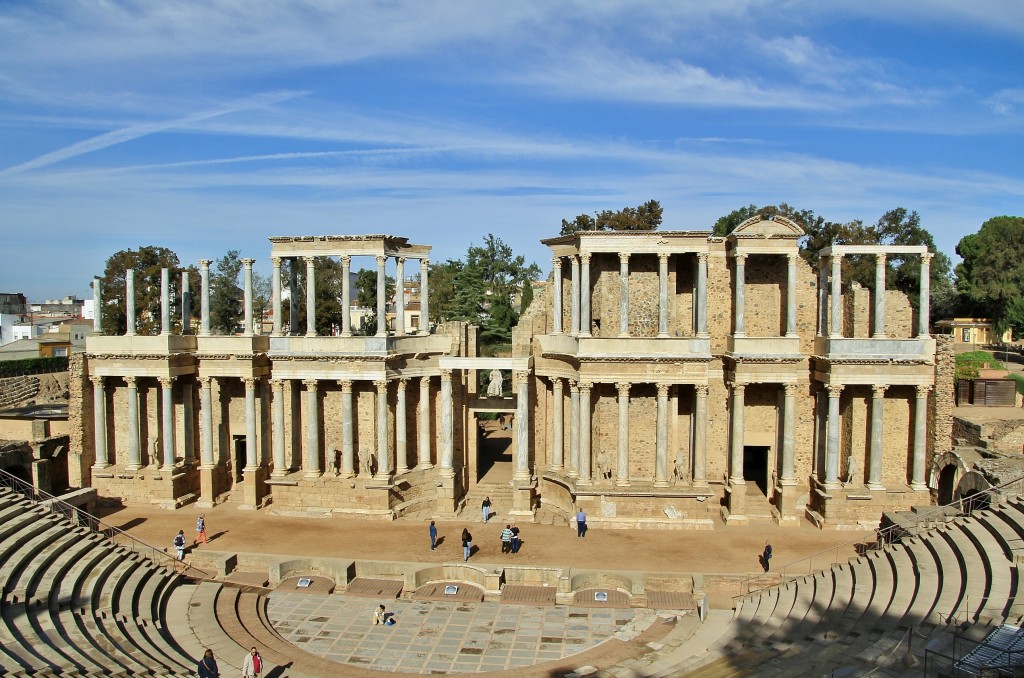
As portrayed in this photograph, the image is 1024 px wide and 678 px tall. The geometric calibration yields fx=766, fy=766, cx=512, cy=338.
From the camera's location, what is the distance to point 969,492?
24781mm

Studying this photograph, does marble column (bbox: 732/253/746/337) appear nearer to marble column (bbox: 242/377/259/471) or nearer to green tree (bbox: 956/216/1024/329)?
marble column (bbox: 242/377/259/471)

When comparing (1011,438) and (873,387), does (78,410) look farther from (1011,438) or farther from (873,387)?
(1011,438)

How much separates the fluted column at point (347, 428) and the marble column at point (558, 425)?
7.74m

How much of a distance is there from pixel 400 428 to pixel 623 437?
8.69 metres

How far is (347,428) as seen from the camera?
29188 millimetres

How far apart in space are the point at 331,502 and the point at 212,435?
6.05 metres

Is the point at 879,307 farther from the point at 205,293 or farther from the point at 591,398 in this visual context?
the point at 205,293

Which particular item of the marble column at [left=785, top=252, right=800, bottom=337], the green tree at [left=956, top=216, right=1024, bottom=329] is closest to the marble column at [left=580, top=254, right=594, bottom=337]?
the marble column at [left=785, top=252, right=800, bottom=337]

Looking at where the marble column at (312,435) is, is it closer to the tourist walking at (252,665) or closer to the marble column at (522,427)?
the marble column at (522,427)

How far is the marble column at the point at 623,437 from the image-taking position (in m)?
27.3

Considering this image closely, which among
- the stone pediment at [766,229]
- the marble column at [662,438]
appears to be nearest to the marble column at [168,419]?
the marble column at [662,438]

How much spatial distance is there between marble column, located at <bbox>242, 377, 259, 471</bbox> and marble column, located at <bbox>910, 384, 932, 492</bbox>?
80.3ft

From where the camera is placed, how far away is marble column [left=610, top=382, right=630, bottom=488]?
27.3 m

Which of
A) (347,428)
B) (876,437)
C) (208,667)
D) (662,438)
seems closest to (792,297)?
(876,437)
